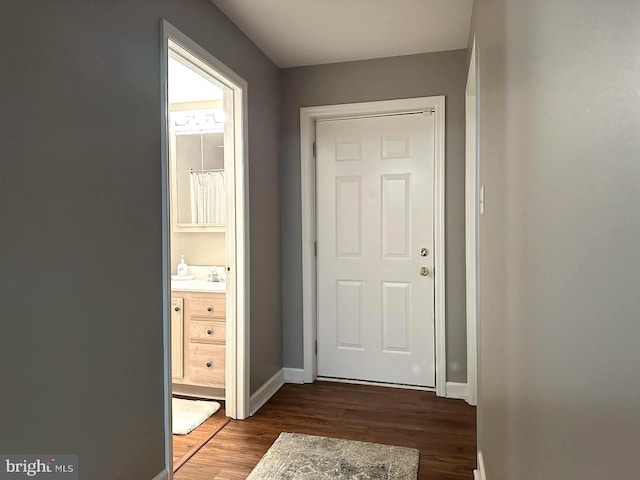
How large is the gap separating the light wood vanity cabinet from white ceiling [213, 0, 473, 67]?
72.8 inches

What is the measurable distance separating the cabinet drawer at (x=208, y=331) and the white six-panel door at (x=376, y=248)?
2.71 ft

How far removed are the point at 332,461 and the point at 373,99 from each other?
2.49 metres

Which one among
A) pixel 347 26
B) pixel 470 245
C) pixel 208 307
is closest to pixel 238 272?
pixel 208 307

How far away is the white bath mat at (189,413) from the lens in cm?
262

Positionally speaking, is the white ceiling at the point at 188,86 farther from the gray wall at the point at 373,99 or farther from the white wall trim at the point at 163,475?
the white wall trim at the point at 163,475

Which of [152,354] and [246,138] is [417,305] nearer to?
[246,138]

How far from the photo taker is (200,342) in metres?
3.10

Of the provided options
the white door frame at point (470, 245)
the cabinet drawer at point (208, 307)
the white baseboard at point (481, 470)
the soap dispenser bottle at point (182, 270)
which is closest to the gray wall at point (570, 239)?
the white baseboard at point (481, 470)

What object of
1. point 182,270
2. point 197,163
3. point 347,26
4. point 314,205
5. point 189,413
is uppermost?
point 347,26

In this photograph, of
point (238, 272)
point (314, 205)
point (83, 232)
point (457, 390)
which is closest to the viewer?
point (83, 232)

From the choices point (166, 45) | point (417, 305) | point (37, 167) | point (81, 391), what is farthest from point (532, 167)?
point (417, 305)

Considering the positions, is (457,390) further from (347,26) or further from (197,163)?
(197,163)

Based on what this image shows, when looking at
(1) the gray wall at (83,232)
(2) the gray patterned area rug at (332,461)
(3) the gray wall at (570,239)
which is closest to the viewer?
(3) the gray wall at (570,239)

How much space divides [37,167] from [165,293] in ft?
2.68
